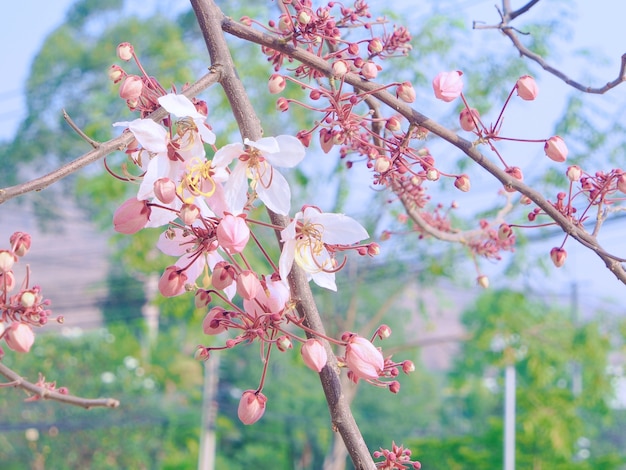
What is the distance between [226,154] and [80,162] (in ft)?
0.27

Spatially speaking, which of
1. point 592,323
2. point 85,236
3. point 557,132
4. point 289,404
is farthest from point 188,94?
point 85,236

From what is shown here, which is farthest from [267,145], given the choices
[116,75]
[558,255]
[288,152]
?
[558,255]

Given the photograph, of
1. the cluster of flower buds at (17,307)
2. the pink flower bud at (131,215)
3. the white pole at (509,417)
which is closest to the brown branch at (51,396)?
the cluster of flower buds at (17,307)

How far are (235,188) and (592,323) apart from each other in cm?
367

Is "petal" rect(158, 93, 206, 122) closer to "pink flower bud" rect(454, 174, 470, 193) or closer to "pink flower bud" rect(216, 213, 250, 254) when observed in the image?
"pink flower bud" rect(216, 213, 250, 254)

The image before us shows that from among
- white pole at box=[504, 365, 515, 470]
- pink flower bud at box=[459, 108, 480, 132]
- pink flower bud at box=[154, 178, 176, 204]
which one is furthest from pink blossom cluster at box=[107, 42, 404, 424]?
white pole at box=[504, 365, 515, 470]

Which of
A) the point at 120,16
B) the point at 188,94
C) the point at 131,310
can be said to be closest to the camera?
the point at 188,94

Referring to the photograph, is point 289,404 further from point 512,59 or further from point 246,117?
point 246,117

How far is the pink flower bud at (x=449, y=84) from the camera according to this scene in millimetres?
541

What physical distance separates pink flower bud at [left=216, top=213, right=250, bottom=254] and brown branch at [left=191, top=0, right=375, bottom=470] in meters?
0.06

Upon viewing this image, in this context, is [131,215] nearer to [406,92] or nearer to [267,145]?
[267,145]

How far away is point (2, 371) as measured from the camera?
1.80 ft

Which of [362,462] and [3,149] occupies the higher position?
[3,149]

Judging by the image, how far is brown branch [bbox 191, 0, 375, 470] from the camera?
451 millimetres
